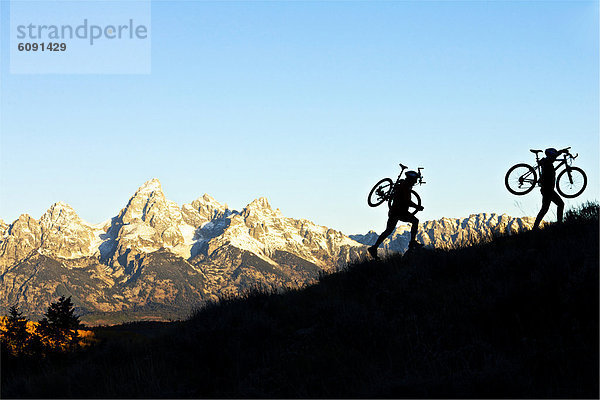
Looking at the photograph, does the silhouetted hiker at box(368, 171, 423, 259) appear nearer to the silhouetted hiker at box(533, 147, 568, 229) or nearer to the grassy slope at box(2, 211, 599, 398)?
the grassy slope at box(2, 211, 599, 398)

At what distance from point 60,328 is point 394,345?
32.9ft

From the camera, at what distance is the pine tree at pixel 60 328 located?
15.8 metres

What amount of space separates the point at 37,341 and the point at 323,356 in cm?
893

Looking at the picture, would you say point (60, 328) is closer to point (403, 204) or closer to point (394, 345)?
point (394, 345)

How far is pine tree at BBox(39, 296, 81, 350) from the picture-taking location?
15.8m

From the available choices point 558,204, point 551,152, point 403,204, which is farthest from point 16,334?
point 551,152

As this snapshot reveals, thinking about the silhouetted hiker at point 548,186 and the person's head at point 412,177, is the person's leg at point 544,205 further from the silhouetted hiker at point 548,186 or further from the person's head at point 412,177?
the person's head at point 412,177

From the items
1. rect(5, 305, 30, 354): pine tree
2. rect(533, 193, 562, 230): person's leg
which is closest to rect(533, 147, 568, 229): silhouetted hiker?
rect(533, 193, 562, 230): person's leg

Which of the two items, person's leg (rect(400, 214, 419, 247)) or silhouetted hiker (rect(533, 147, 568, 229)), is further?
silhouetted hiker (rect(533, 147, 568, 229))

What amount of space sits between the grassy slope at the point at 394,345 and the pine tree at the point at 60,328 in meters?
0.98

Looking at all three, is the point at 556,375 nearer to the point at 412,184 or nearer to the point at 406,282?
the point at 406,282

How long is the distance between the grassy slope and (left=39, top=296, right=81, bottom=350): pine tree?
98 centimetres

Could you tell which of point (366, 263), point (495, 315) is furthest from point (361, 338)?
point (366, 263)

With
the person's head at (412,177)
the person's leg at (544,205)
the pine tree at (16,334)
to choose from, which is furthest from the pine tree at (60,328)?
the person's leg at (544,205)
